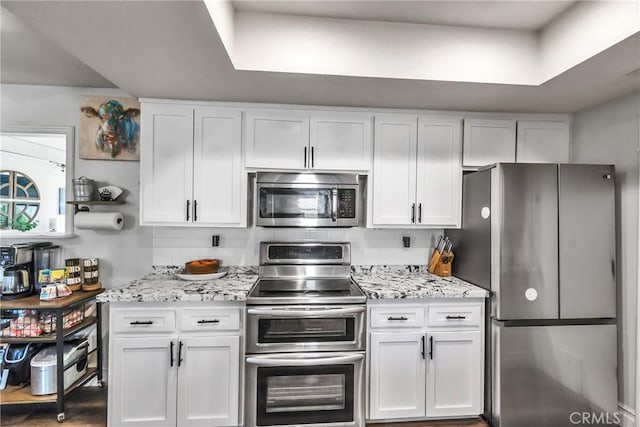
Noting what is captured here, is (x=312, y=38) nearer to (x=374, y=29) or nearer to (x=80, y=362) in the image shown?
(x=374, y=29)

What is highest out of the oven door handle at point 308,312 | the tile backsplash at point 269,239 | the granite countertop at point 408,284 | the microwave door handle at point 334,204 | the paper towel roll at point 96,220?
the microwave door handle at point 334,204

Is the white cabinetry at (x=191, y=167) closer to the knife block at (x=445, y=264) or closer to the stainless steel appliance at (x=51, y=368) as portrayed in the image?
the stainless steel appliance at (x=51, y=368)

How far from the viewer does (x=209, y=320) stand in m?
2.04

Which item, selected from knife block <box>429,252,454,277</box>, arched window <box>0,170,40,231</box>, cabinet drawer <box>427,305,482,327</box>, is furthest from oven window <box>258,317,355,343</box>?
arched window <box>0,170,40,231</box>

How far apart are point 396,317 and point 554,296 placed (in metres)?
1.08

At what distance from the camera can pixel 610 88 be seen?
82.6 inches

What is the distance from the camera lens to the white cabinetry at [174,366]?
2.00 m

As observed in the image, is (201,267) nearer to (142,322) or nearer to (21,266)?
(142,322)

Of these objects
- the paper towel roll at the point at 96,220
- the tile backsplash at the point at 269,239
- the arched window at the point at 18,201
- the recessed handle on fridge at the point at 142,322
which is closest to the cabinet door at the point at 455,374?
the tile backsplash at the point at 269,239

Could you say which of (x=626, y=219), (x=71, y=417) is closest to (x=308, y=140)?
(x=626, y=219)

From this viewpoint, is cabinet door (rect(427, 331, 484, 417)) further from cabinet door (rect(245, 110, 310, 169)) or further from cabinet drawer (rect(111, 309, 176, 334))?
cabinet drawer (rect(111, 309, 176, 334))

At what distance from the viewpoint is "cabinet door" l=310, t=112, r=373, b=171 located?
2459 mm

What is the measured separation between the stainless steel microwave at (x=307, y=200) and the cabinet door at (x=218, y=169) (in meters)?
0.19

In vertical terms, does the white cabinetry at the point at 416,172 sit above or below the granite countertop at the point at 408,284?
above
